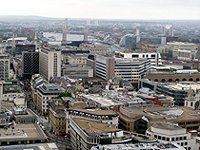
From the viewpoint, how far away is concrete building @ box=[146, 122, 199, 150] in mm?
39594

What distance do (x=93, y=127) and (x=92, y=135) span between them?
9.70 ft

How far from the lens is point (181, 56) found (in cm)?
13200

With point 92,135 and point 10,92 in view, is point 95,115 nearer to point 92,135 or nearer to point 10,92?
point 92,135

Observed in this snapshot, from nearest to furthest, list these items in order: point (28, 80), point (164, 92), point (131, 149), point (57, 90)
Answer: point (131, 149) → point (57, 90) → point (164, 92) → point (28, 80)

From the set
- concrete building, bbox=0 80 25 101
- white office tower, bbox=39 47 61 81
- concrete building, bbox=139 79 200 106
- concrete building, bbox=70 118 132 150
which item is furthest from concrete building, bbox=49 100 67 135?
white office tower, bbox=39 47 61 81

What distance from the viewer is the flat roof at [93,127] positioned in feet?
127

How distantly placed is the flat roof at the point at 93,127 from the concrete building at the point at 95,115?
78.5 inches

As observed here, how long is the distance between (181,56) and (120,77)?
5329 cm

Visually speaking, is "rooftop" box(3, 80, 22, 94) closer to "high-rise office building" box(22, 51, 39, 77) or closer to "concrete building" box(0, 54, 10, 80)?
"concrete building" box(0, 54, 10, 80)

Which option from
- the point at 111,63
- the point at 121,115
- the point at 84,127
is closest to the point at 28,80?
the point at 111,63

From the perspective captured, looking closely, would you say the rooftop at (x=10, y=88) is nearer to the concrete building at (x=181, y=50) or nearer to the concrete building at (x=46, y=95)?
the concrete building at (x=46, y=95)

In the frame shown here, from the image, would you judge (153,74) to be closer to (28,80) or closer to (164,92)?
(164,92)

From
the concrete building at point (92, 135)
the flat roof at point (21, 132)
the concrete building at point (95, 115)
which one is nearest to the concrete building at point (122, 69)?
the concrete building at point (95, 115)

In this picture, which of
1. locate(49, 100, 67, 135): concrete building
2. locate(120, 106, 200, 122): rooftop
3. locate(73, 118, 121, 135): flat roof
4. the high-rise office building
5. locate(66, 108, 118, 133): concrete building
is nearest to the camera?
locate(73, 118, 121, 135): flat roof
